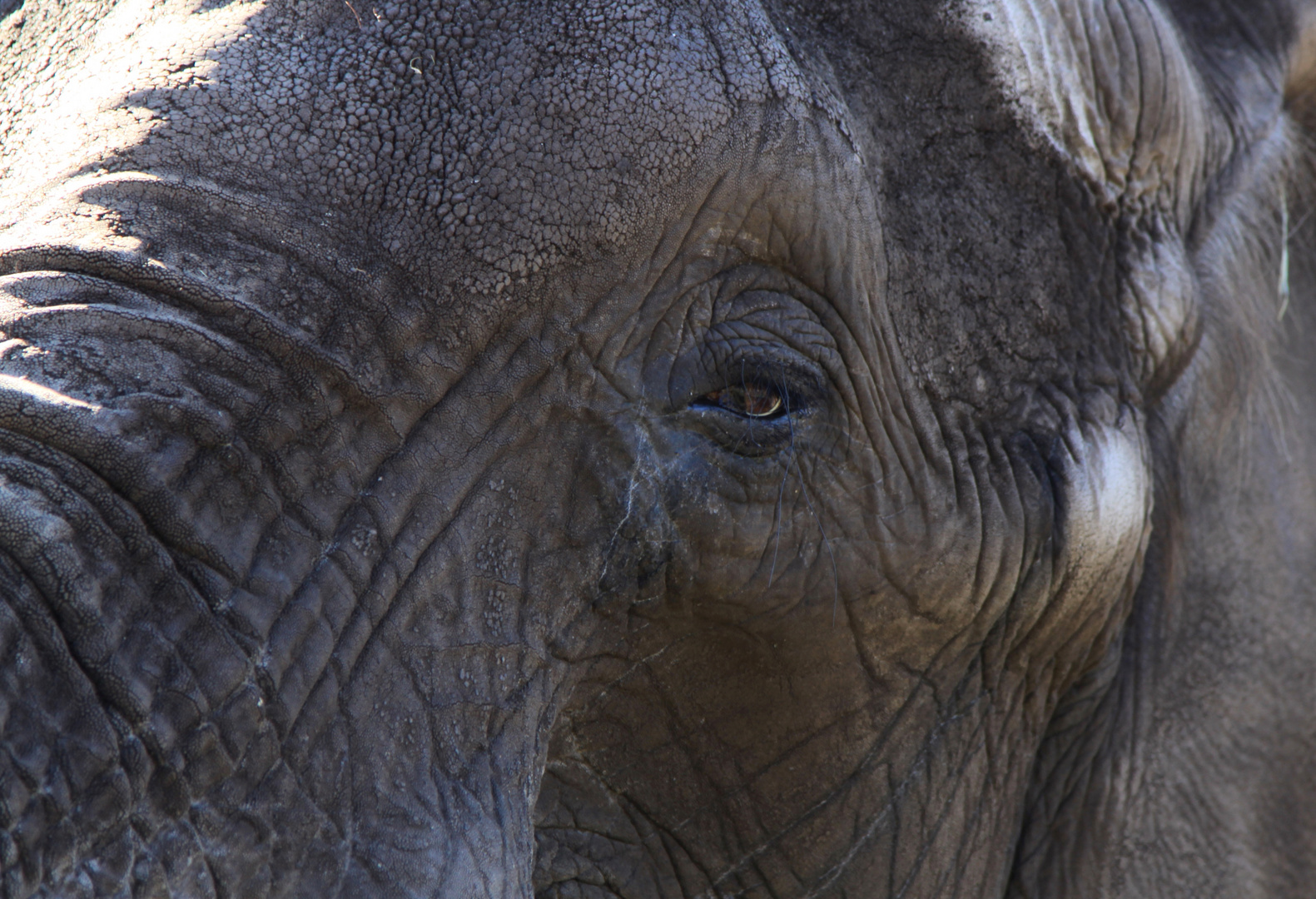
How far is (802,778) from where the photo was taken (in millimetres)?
1804

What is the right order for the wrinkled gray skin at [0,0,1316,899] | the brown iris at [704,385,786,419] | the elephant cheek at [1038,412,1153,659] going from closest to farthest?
the wrinkled gray skin at [0,0,1316,899] < the brown iris at [704,385,786,419] < the elephant cheek at [1038,412,1153,659]

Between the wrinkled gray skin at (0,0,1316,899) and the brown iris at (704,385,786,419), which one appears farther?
the brown iris at (704,385,786,419)

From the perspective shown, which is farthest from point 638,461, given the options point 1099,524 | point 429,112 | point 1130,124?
point 1130,124

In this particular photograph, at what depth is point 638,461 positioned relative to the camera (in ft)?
4.95

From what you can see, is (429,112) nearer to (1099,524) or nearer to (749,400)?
(749,400)

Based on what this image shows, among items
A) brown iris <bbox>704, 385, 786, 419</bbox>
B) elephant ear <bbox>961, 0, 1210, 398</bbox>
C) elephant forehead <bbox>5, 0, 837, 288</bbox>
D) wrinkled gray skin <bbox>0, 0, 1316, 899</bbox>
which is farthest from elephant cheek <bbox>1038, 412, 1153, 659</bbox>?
elephant forehead <bbox>5, 0, 837, 288</bbox>

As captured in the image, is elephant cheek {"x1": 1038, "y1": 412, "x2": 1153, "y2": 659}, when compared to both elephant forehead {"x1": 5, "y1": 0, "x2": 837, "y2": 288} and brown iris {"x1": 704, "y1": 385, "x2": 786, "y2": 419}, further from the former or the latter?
elephant forehead {"x1": 5, "y1": 0, "x2": 837, "y2": 288}

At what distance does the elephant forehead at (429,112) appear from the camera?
138cm

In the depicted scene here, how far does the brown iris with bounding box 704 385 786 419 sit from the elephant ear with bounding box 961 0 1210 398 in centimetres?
54

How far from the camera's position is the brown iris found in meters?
1.59

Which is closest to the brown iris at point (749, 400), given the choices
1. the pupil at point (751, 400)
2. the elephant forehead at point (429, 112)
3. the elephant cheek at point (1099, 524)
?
the pupil at point (751, 400)

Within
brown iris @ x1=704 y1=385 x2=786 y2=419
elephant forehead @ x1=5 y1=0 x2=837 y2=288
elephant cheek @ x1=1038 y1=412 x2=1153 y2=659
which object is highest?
elephant forehead @ x1=5 y1=0 x2=837 y2=288

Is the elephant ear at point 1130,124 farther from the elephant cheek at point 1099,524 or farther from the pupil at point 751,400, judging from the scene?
the pupil at point 751,400

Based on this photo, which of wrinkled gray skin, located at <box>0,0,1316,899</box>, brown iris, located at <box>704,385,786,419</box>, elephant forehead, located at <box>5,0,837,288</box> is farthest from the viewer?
brown iris, located at <box>704,385,786,419</box>
